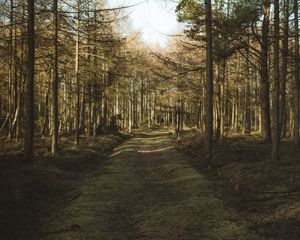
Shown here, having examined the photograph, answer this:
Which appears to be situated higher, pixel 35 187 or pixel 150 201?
pixel 35 187

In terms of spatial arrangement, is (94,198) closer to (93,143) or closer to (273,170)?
(273,170)

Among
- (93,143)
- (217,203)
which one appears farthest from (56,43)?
(217,203)

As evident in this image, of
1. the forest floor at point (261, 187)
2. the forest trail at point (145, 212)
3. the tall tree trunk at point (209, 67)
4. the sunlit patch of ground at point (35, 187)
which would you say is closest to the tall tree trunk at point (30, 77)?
the sunlit patch of ground at point (35, 187)

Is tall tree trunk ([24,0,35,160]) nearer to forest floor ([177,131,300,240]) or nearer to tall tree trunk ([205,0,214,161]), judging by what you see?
forest floor ([177,131,300,240])

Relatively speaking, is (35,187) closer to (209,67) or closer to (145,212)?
(145,212)

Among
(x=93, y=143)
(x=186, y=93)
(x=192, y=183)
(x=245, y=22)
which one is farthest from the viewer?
(x=186, y=93)

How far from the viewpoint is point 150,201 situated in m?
10.8

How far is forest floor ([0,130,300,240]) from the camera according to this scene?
779cm

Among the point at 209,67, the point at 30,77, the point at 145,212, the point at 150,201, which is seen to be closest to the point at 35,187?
the point at 150,201

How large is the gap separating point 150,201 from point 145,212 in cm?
126

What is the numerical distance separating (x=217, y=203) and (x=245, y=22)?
11.6 m

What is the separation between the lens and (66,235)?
749 cm

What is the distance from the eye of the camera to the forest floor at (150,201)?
25.5 ft

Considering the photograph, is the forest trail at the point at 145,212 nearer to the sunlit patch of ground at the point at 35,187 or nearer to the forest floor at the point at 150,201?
the forest floor at the point at 150,201
